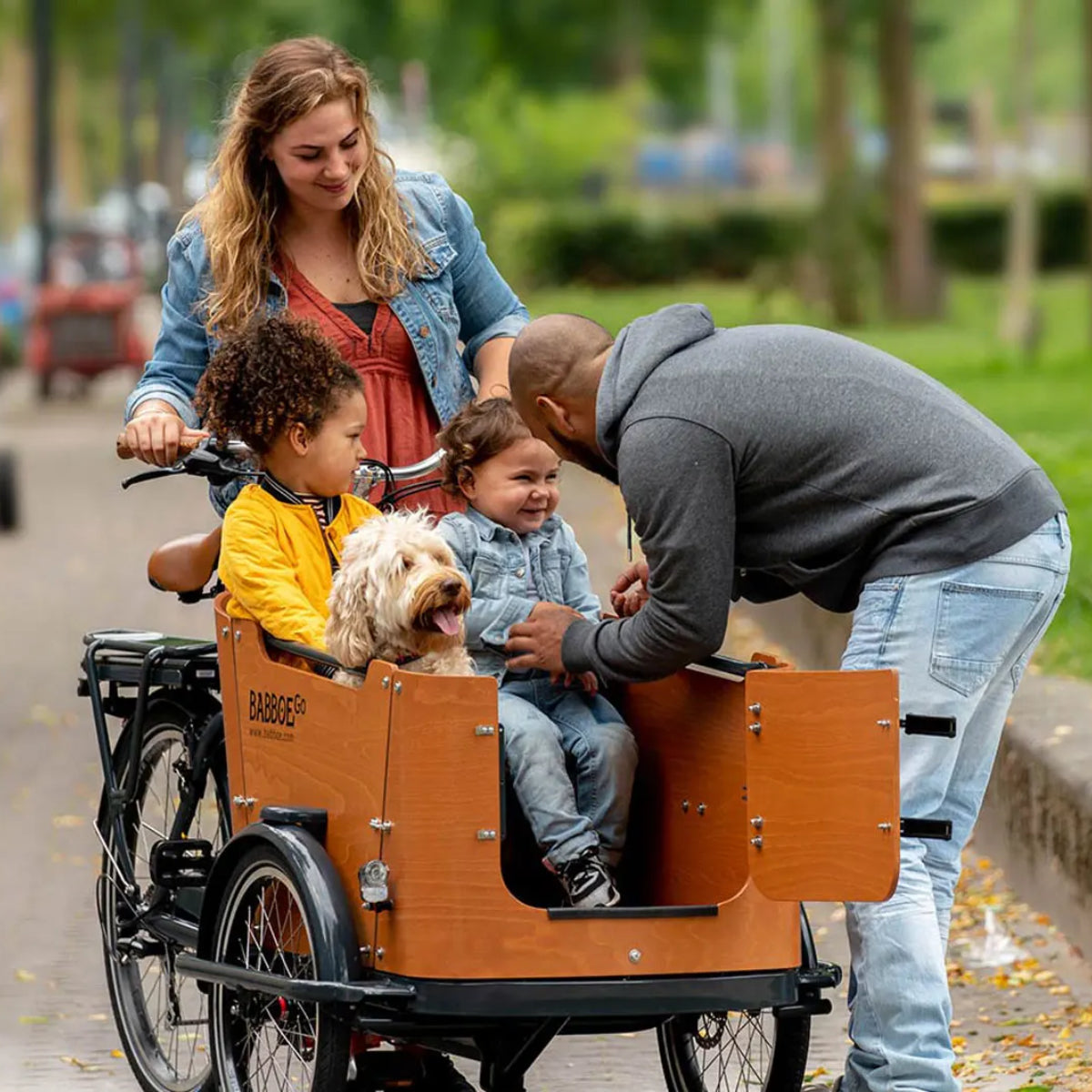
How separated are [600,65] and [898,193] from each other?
13.5 metres

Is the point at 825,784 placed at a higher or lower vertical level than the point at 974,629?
lower

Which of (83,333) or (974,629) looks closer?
(974,629)

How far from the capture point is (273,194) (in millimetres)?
5062

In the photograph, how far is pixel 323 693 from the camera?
411 cm

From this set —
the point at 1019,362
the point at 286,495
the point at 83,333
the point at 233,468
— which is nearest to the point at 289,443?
the point at 286,495

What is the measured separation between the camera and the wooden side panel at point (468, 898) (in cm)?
386

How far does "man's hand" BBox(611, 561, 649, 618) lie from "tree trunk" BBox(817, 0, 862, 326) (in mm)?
25990

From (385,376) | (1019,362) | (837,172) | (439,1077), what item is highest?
(385,376)

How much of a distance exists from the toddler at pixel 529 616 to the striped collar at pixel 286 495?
0.22 m

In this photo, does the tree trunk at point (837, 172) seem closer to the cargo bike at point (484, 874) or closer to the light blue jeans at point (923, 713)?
the cargo bike at point (484, 874)

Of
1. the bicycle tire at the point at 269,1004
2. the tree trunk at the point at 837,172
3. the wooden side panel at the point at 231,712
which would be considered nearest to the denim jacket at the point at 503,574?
the wooden side panel at the point at 231,712

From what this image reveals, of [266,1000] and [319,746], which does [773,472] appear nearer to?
[319,746]

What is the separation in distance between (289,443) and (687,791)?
97cm

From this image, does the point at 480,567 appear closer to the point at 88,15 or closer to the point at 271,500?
the point at 271,500
